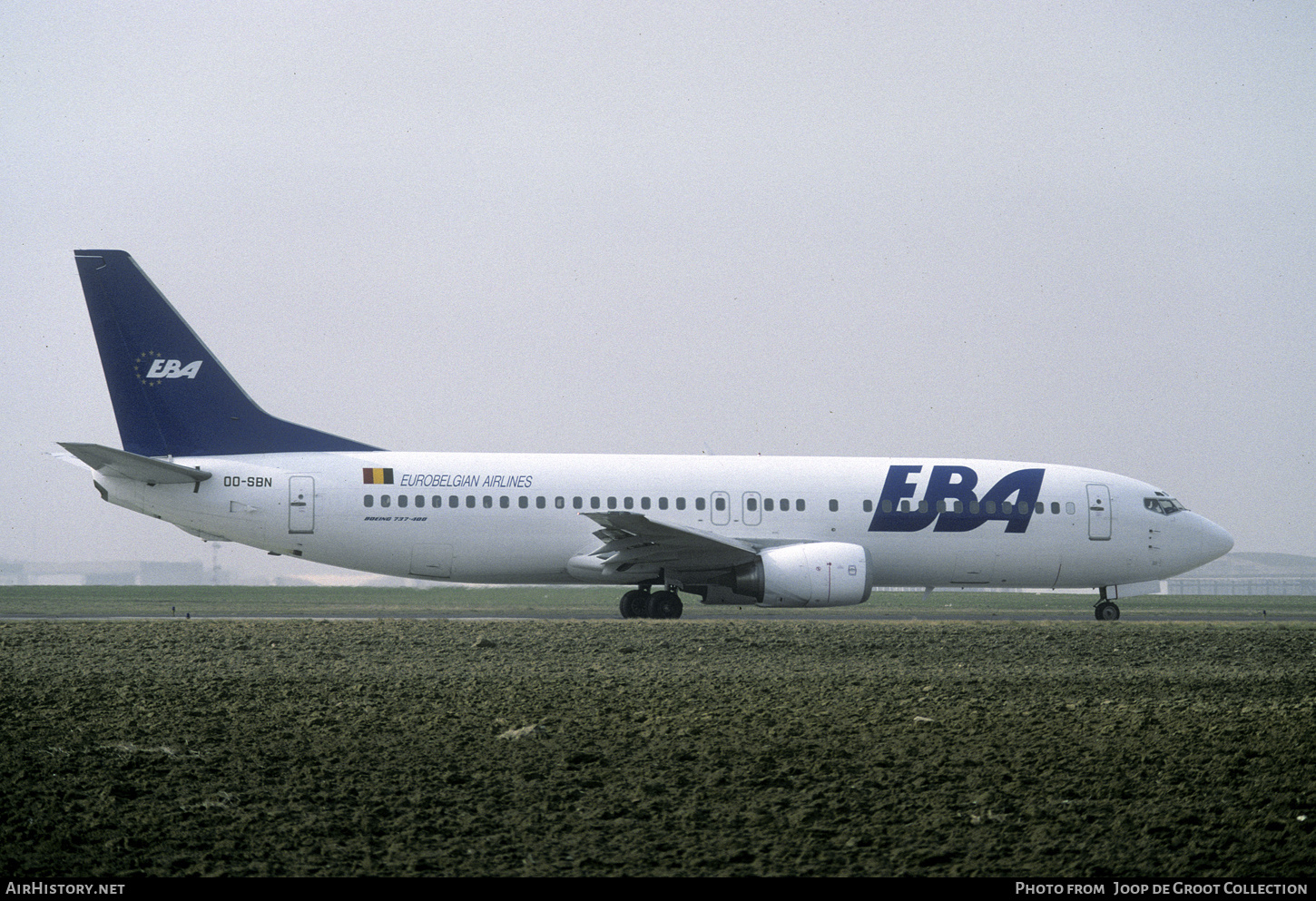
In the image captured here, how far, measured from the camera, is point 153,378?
71.9 feet

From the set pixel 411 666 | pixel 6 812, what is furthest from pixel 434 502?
pixel 6 812

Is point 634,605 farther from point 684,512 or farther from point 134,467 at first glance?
point 134,467

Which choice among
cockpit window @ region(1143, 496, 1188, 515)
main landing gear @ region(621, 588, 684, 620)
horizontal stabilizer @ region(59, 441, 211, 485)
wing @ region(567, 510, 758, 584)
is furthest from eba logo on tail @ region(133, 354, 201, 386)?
cockpit window @ region(1143, 496, 1188, 515)

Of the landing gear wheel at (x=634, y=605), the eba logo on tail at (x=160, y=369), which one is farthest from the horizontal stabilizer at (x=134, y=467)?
the landing gear wheel at (x=634, y=605)

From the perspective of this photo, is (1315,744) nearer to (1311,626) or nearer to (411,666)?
(411,666)

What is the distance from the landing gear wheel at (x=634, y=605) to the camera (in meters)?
22.3

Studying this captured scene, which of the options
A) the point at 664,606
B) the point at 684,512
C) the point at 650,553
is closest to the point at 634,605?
the point at 664,606

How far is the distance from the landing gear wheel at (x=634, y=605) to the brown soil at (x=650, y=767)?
8.17 meters

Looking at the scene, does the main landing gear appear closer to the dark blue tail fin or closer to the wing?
the wing

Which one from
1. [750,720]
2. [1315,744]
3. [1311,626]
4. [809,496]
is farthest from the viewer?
[809,496]

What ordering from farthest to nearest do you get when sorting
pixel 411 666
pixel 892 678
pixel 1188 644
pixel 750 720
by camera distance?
1. pixel 1188 644
2. pixel 411 666
3. pixel 892 678
4. pixel 750 720

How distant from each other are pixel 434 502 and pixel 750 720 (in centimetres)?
1363

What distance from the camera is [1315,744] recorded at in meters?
8.23

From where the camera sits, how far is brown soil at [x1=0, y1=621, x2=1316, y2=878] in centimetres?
562
